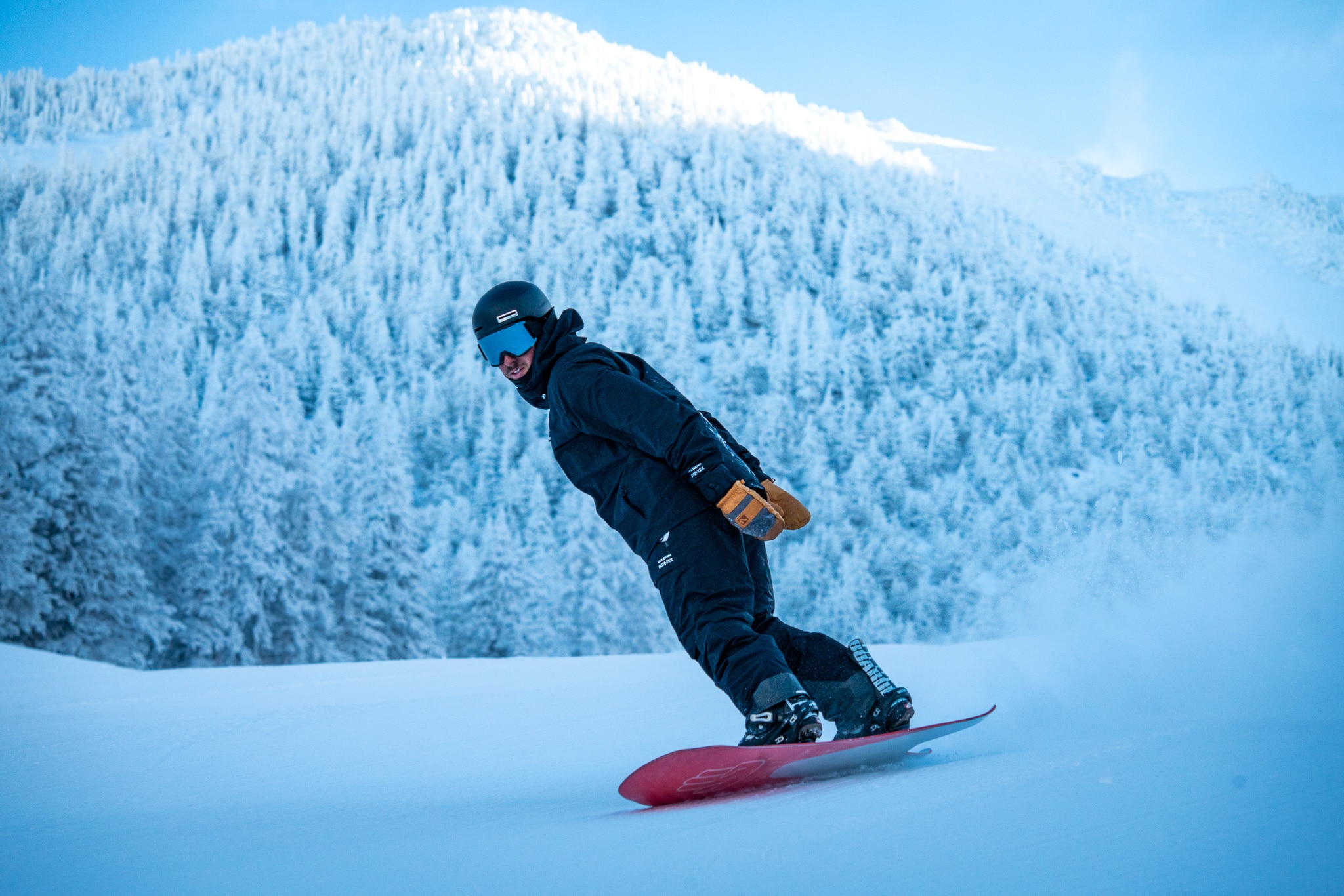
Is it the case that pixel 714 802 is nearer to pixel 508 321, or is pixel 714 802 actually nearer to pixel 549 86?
pixel 508 321

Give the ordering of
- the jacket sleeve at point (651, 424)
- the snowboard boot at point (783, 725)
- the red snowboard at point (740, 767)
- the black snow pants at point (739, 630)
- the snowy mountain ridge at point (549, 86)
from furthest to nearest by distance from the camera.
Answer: the snowy mountain ridge at point (549, 86)
the jacket sleeve at point (651, 424)
the black snow pants at point (739, 630)
the snowboard boot at point (783, 725)
the red snowboard at point (740, 767)

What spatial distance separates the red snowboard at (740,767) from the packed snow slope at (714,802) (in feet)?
0.28

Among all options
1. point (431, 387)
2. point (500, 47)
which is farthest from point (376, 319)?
point (500, 47)

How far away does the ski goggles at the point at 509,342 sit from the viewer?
2512 millimetres

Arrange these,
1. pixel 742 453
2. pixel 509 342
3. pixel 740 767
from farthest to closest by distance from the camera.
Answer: pixel 742 453, pixel 509 342, pixel 740 767

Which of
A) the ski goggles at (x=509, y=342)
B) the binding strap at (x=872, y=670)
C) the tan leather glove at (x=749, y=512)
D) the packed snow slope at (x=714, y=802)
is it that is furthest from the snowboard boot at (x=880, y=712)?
the ski goggles at (x=509, y=342)

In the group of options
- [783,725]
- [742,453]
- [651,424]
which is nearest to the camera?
[783,725]

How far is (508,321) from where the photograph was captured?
8.29ft

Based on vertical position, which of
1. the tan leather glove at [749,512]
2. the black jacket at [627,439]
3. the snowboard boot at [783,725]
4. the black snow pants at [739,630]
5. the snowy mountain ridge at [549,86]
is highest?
the snowy mountain ridge at [549,86]

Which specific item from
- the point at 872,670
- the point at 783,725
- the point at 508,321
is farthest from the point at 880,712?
the point at 508,321

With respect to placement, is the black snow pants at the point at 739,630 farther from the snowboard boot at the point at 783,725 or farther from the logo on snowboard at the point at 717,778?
the logo on snowboard at the point at 717,778

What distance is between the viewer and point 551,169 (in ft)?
330

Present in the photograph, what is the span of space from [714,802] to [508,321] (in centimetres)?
157

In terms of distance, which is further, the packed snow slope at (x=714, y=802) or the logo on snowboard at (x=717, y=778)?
the logo on snowboard at (x=717, y=778)
